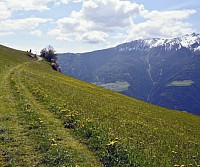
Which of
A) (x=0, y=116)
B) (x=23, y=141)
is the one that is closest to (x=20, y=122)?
(x=0, y=116)

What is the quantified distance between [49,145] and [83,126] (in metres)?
4.73

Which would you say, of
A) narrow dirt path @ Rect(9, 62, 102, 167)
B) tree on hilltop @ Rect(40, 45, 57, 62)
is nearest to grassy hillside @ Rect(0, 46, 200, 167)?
narrow dirt path @ Rect(9, 62, 102, 167)

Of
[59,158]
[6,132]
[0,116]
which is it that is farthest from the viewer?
[0,116]

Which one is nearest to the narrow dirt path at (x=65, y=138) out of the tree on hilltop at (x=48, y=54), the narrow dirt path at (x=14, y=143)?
the narrow dirt path at (x=14, y=143)

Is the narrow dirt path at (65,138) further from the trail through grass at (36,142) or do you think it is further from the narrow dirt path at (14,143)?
the narrow dirt path at (14,143)

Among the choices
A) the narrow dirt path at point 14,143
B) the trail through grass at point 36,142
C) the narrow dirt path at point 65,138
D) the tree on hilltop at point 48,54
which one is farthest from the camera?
the tree on hilltop at point 48,54

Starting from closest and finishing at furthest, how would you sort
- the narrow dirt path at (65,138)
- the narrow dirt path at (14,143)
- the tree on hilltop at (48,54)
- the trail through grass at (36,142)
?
the narrow dirt path at (14,143), the trail through grass at (36,142), the narrow dirt path at (65,138), the tree on hilltop at (48,54)

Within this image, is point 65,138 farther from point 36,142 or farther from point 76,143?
point 36,142

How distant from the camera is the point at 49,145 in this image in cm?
1730

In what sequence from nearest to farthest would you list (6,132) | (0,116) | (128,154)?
(128,154), (6,132), (0,116)

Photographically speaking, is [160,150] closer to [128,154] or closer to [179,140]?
[128,154]

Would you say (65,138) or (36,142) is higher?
(36,142)

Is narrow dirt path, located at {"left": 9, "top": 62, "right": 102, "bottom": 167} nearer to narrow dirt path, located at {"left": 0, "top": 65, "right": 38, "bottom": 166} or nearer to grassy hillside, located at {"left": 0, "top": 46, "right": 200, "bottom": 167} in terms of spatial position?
grassy hillside, located at {"left": 0, "top": 46, "right": 200, "bottom": 167}

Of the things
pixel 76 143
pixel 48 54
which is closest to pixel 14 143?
pixel 76 143
